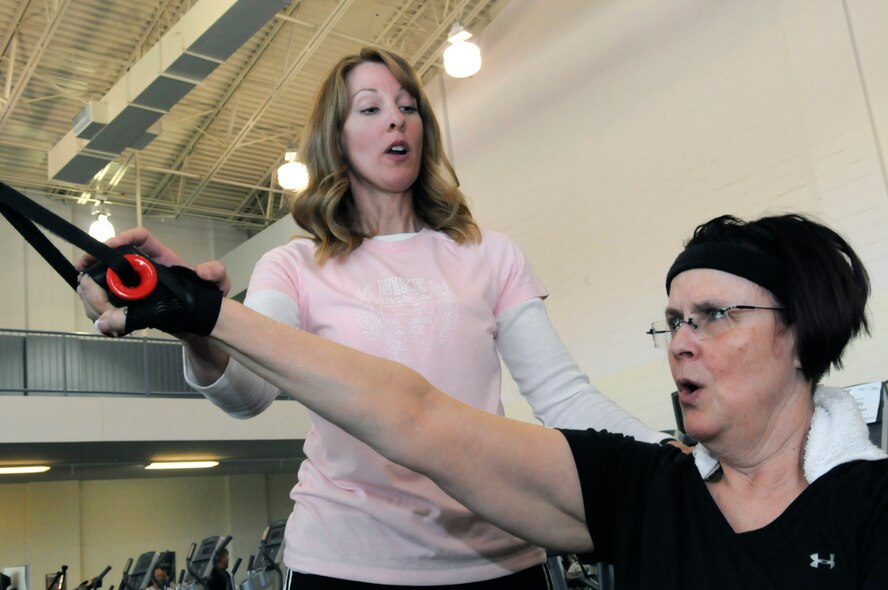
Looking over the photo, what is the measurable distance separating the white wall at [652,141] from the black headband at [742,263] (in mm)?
5972

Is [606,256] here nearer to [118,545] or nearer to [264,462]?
[264,462]

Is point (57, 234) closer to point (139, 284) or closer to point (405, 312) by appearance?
point (139, 284)

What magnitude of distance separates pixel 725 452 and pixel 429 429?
0.45m

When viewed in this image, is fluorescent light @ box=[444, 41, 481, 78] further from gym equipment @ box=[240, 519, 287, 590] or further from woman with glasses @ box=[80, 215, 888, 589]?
woman with glasses @ box=[80, 215, 888, 589]

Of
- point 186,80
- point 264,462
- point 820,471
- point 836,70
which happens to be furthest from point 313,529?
point 264,462

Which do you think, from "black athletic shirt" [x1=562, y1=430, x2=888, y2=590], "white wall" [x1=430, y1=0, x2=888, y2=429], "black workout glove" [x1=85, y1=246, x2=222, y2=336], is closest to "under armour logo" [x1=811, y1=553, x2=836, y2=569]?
"black athletic shirt" [x1=562, y1=430, x2=888, y2=590]

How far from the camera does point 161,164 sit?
582 inches

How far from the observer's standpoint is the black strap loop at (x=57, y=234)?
1010 mm

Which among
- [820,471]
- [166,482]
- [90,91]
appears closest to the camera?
[820,471]

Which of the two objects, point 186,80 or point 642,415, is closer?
point 642,415

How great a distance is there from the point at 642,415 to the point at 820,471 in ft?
26.0

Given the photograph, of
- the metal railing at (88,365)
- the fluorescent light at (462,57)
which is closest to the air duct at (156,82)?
the fluorescent light at (462,57)

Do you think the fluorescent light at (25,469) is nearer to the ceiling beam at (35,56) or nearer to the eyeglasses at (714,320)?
the ceiling beam at (35,56)

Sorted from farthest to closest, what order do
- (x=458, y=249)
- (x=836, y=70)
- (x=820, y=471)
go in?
(x=836, y=70)
(x=458, y=249)
(x=820, y=471)
